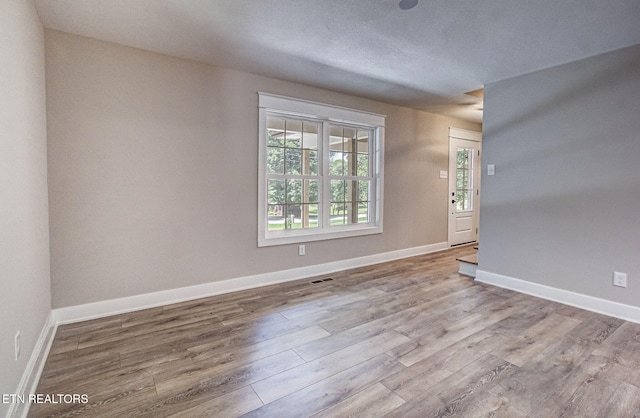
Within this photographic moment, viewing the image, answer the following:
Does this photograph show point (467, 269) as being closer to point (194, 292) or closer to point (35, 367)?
point (194, 292)

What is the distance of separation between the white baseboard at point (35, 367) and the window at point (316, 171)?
6.58 ft

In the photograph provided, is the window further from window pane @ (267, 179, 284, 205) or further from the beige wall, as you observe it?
the beige wall

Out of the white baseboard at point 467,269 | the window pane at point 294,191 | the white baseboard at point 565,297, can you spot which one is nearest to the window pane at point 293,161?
the window pane at point 294,191

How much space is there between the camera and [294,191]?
13.5 ft

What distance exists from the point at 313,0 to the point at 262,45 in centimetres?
85

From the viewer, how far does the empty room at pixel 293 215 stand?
72.1 inches

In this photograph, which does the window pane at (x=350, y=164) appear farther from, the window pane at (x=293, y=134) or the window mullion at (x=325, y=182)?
the window pane at (x=293, y=134)

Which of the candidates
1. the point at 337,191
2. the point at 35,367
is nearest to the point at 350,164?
the point at 337,191

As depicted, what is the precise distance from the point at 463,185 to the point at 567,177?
2901mm

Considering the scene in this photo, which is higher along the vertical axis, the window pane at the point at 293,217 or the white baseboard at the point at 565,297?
the window pane at the point at 293,217

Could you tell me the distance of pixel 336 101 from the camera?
4305 mm

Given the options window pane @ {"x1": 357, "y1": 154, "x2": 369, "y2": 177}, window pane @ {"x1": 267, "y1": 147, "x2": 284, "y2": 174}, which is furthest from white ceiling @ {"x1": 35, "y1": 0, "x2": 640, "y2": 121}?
window pane @ {"x1": 357, "y1": 154, "x2": 369, "y2": 177}

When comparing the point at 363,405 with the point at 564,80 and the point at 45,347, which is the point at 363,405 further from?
the point at 564,80

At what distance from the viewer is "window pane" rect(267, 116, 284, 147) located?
3900 mm
